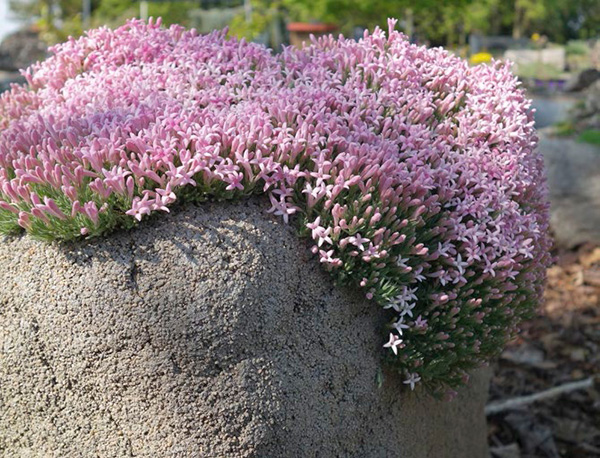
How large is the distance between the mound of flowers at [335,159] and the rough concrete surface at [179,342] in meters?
0.12

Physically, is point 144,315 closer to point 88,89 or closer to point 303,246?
point 303,246

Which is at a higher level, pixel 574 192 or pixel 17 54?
pixel 574 192

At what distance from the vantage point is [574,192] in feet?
27.8

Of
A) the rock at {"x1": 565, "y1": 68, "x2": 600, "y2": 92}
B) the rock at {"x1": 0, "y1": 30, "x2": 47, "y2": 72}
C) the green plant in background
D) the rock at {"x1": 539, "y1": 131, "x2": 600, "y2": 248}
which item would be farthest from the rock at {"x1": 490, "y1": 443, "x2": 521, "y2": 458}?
the rock at {"x1": 0, "y1": 30, "x2": 47, "y2": 72}

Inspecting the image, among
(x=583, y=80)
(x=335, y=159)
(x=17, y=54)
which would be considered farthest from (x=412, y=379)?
(x=17, y=54)

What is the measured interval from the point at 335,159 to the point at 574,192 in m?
6.43

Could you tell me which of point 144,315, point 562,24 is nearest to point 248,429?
point 144,315

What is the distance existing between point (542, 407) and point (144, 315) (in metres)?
3.81

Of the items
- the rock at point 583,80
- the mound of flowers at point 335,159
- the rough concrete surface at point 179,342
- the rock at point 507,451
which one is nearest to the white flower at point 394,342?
the mound of flowers at point 335,159

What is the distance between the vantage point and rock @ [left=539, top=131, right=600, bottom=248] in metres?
Result: 8.20

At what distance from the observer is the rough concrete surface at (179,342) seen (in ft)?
8.54

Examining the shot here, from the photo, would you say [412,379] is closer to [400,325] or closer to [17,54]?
[400,325]

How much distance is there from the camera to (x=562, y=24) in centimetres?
6209

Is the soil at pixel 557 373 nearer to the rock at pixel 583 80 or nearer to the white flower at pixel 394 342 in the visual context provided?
the white flower at pixel 394 342
